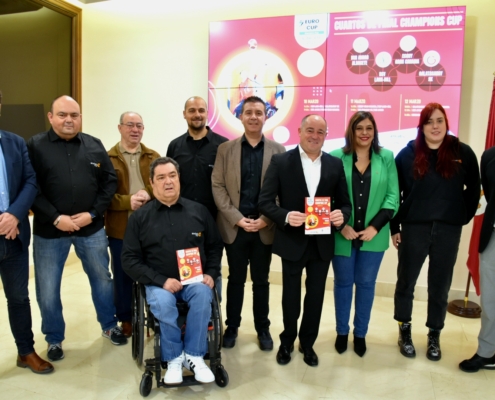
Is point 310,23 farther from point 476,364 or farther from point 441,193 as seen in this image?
point 476,364

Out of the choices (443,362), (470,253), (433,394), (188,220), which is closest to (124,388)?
(188,220)

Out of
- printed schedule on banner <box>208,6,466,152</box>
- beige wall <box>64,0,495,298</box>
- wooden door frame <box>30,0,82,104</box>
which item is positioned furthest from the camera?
wooden door frame <box>30,0,82,104</box>

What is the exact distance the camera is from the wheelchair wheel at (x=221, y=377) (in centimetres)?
249

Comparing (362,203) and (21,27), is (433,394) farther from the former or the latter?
(21,27)

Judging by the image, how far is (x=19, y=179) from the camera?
250 centimetres

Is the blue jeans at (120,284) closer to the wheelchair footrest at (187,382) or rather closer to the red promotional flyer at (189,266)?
the red promotional flyer at (189,266)

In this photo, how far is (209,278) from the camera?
251 cm

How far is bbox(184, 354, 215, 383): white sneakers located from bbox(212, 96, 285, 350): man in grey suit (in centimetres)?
70

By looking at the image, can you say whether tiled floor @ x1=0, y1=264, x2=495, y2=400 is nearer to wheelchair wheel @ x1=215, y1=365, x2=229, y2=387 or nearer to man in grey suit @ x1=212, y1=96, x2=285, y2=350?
wheelchair wheel @ x1=215, y1=365, x2=229, y2=387

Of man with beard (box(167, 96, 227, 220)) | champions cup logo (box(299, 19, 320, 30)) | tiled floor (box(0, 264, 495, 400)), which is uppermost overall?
champions cup logo (box(299, 19, 320, 30))

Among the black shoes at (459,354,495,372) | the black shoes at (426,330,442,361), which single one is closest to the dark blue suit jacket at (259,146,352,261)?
the black shoes at (426,330,442,361)

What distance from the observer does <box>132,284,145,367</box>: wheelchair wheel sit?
7.55 feet

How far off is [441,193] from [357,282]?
2.62 ft

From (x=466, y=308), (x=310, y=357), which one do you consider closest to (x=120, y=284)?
(x=310, y=357)
